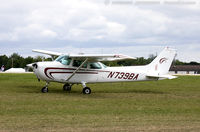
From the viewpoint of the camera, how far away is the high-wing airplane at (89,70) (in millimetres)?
17844

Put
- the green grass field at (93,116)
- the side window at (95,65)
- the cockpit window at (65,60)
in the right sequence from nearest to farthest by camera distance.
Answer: the green grass field at (93,116) → the cockpit window at (65,60) → the side window at (95,65)

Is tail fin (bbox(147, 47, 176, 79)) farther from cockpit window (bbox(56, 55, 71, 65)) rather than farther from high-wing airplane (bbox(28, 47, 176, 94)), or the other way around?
cockpit window (bbox(56, 55, 71, 65))

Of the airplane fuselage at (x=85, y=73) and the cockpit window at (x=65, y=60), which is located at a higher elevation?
the cockpit window at (x=65, y=60)

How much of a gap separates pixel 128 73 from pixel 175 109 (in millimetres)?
7338

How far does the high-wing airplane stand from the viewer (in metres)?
17.8

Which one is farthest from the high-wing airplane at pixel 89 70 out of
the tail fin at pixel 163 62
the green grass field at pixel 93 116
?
the green grass field at pixel 93 116

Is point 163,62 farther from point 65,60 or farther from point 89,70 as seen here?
point 65,60

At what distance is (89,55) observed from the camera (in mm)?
17375

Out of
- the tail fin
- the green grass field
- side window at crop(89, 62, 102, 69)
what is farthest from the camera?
the tail fin

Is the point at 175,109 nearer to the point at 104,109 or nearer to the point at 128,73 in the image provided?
the point at 104,109

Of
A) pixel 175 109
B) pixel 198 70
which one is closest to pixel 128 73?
pixel 175 109

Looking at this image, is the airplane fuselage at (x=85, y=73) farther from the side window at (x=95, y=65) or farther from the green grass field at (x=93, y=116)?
the green grass field at (x=93, y=116)

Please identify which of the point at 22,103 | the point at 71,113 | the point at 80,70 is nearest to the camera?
the point at 71,113

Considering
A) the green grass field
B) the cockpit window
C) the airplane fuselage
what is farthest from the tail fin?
the green grass field
